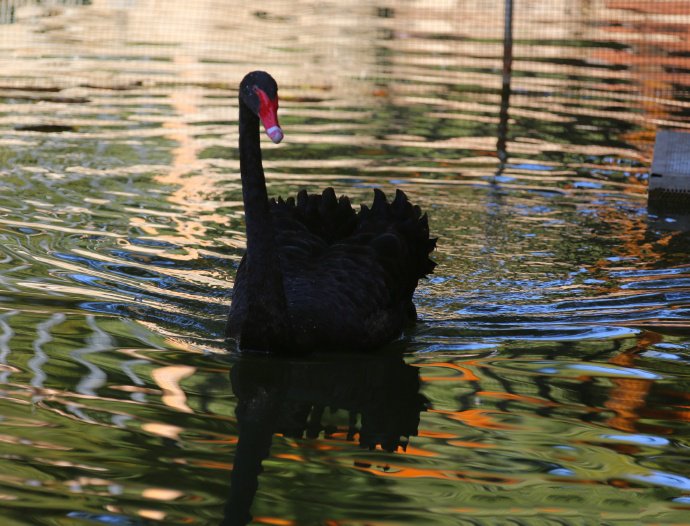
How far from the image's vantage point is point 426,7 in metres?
19.1

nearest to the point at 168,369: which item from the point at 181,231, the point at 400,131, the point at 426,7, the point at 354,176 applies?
the point at 181,231

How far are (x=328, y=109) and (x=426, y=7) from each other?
8.42 metres

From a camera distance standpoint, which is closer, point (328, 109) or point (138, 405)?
point (138, 405)

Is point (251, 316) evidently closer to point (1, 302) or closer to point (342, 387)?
point (342, 387)

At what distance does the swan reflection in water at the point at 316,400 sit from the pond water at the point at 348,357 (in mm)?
12

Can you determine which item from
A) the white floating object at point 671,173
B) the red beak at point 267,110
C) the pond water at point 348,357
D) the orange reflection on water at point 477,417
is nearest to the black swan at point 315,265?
the red beak at point 267,110

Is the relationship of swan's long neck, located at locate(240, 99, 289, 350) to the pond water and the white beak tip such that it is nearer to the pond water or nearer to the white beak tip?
the pond water

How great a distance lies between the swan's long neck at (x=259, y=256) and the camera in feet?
15.9

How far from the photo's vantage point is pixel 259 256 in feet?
16.0

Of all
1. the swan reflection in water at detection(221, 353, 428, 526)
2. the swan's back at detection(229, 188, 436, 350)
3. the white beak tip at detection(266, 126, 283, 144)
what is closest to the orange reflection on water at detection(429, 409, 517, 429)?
the swan reflection in water at detection(221, 353, 428, 526)

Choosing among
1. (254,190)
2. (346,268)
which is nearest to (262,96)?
(254,190)

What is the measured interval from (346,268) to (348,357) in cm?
39

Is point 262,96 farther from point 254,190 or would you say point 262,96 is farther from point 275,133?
point 254,190

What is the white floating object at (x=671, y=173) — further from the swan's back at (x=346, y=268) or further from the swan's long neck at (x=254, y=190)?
the swan's long neck at (x=254, y=190)
